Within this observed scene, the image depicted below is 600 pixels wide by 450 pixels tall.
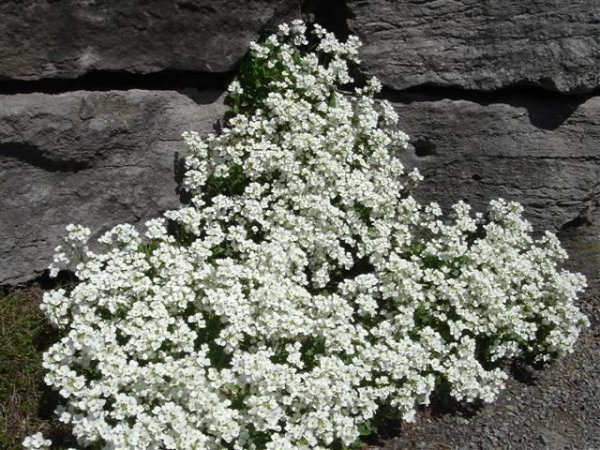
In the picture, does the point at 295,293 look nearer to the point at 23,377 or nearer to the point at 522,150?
the point at 23,377

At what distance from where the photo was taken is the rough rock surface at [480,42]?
277 inches

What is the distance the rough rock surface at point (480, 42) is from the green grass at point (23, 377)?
3723mm

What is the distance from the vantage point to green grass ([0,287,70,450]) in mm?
5254

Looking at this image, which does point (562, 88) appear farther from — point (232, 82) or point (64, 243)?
point (64, 243)

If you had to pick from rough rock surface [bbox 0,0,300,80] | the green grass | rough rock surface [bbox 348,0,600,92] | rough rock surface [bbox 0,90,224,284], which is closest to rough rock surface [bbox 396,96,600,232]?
rough rock surface [bbox 348,0,600,92]

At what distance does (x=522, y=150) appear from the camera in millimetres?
7277

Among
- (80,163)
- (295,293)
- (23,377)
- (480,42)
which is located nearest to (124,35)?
(80,163)

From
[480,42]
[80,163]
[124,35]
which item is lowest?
[80,163]

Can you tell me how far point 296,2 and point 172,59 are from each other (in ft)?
4.63

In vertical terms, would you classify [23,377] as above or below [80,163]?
below

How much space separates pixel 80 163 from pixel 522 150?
3.90 meters

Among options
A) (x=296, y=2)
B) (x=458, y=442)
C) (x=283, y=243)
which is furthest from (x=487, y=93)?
(x=458, y=442)

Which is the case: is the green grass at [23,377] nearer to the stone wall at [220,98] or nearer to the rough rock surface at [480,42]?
the stone wall at [220,98]

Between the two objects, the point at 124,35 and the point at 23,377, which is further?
the point at 124,35
